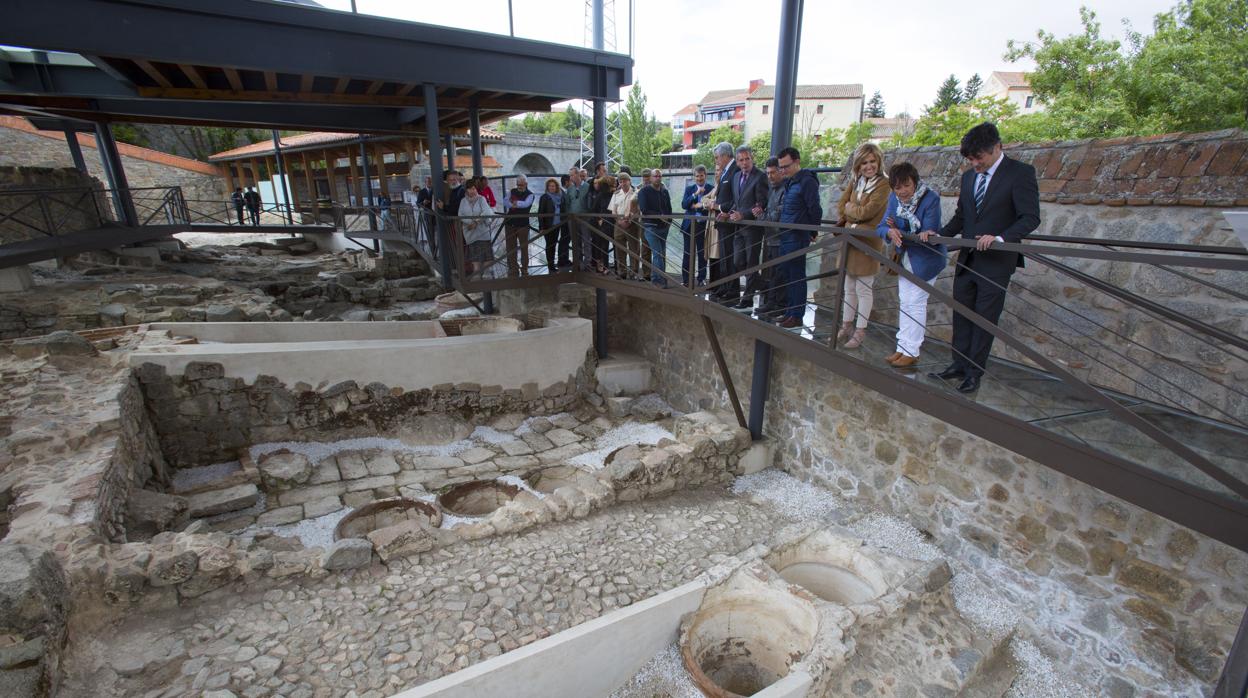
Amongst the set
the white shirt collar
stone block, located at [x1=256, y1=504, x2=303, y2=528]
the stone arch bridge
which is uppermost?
the stone arch bridge

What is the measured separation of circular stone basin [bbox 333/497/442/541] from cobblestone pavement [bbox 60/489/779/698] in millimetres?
1057

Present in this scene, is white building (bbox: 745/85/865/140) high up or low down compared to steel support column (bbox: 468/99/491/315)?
up

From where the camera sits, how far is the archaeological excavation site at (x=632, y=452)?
331 centimetres

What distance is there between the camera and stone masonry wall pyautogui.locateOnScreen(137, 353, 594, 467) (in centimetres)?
581

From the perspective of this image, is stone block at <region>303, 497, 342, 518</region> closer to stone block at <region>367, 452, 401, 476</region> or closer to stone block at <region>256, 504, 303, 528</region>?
stone block at <region>256, 504, 303, 528</region>

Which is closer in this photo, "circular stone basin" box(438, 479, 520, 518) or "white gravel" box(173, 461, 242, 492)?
"white gravel" box(173, 461, 242, 492)

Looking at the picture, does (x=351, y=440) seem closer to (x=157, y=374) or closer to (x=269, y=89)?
(x=157, y=374)

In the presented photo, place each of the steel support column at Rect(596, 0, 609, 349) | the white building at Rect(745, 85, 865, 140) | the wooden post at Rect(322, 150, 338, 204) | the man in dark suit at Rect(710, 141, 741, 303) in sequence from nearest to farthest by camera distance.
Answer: the man in dark suit at Rect(710, 141, 741, 303), the steel support column at Rect(596, 0, 609, 349), the wooden post at Rect(322, 150, 338, 204), the white building at Rect(745, 85, 865, 140)

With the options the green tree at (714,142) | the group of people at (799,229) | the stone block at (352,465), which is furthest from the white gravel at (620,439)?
the green tree at (714,142)

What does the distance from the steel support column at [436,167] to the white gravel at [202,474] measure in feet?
12.0

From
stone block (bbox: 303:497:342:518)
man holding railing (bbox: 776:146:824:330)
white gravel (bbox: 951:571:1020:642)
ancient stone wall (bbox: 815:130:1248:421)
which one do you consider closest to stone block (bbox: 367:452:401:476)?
stone block (bbox: 303:497:342:518)

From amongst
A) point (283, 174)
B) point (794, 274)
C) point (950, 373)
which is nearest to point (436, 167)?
point (794, 274)

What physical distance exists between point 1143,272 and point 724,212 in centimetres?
342

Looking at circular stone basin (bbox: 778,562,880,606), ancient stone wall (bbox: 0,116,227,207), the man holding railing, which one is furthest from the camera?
ancient stone wall (bbox: 0,116,227,207)
